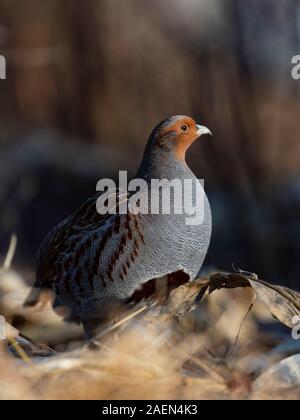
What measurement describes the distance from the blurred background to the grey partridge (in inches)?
86.1

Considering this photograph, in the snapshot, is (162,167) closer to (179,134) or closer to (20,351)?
(179,134)

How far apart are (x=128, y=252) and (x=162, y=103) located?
274cm

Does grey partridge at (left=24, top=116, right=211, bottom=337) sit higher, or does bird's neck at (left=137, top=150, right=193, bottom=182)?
bird's neck at (left=137, top=150, right=193, bottom=182)

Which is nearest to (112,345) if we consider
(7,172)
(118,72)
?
(118,72)

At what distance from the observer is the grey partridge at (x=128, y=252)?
10.5 feet

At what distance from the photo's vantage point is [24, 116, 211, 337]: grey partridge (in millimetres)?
3191

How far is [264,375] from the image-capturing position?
6.86ft

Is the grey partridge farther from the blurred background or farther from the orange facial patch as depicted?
the blurred background

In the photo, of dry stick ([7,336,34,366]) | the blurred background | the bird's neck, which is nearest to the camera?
dry stick ([7,336,34,366])

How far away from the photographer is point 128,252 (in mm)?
3234

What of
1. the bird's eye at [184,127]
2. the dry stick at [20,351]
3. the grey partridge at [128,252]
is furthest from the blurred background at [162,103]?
the dry stick at [20,351]

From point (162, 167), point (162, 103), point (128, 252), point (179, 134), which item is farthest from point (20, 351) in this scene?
point (162, 103)

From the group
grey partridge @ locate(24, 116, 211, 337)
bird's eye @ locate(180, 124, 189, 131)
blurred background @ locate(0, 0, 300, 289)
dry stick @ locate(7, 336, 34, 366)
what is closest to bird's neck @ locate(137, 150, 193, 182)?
grey partridge @ locate(24, 116, 211, 337)
